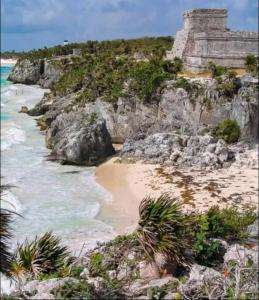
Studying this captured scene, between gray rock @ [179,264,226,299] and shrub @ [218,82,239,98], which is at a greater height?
shrub @ [218,82,239,98]

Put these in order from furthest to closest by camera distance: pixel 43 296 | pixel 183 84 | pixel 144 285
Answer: pixel 183 84 → pixel 144 285 → pixel 43 296

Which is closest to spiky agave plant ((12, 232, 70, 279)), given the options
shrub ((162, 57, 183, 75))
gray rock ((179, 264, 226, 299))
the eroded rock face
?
gray rock ((179, 264, 226, 299))

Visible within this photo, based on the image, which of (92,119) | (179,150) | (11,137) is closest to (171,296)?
(179,150)

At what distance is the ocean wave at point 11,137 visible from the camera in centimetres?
3288

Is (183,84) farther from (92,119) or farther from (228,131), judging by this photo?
(92,119)

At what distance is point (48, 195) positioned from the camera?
70.5 ft

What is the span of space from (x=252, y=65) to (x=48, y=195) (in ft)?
56.2

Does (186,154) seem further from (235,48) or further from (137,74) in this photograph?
(235,48)

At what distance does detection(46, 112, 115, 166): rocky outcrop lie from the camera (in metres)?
26.7

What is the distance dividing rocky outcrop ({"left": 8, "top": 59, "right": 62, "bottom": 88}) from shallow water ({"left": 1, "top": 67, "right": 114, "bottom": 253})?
33.5 metres

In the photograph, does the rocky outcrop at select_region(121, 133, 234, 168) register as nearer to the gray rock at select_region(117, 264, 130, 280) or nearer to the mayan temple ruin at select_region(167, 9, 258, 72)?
the mayan temple ruin at select_region(167, 9, 258, 72)

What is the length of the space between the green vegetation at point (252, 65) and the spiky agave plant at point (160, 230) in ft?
71.6

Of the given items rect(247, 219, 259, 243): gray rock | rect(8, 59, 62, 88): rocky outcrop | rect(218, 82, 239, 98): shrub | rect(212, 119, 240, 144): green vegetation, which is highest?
rect(8, 59, 62, 88): rocky outcrop

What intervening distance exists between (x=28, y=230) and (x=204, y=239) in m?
7.82
